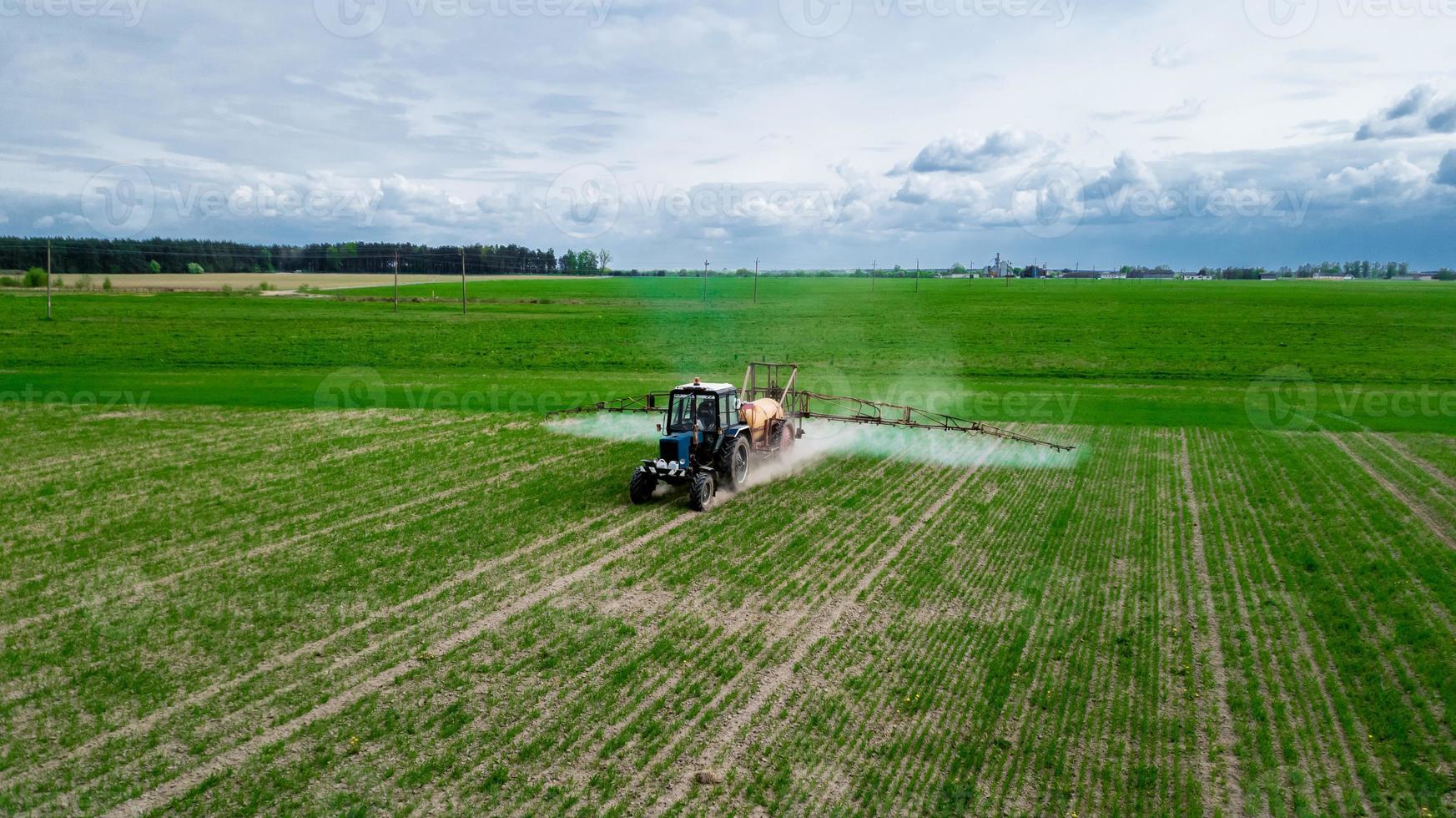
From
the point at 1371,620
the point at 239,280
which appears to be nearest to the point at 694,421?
the point at 1371,620

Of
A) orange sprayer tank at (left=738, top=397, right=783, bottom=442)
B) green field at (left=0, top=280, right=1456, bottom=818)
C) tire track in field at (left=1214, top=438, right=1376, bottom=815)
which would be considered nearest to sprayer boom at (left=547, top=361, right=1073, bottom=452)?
orange sprayer tank at (left=738, top=397, right=783, bottom=442)

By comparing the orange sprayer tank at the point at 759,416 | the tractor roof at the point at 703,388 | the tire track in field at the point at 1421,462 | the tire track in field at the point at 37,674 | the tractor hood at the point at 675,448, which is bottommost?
the tire track in field at the point at 37,674

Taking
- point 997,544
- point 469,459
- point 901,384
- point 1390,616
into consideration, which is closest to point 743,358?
point 901,384

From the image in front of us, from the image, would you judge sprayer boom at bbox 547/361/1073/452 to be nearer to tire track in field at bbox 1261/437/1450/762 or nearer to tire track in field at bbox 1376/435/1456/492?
tire track in field at bbox 1261/437/1450/762

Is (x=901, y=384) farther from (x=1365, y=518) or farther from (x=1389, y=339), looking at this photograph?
(x=1389, y=339)

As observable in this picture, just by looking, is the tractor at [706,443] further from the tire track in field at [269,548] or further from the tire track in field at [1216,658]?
the tire track in field at [1216,658]

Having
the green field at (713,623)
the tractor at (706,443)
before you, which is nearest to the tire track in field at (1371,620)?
the green field at (713,623)

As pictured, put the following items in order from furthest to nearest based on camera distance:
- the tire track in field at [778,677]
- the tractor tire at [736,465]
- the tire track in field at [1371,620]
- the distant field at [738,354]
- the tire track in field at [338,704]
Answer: the distant field at [738,354]
the tractor tire at [736,465]
the tire track in field at [1371,620]
the tire track in field at [778,677]
the tire track in field at [338,704]
